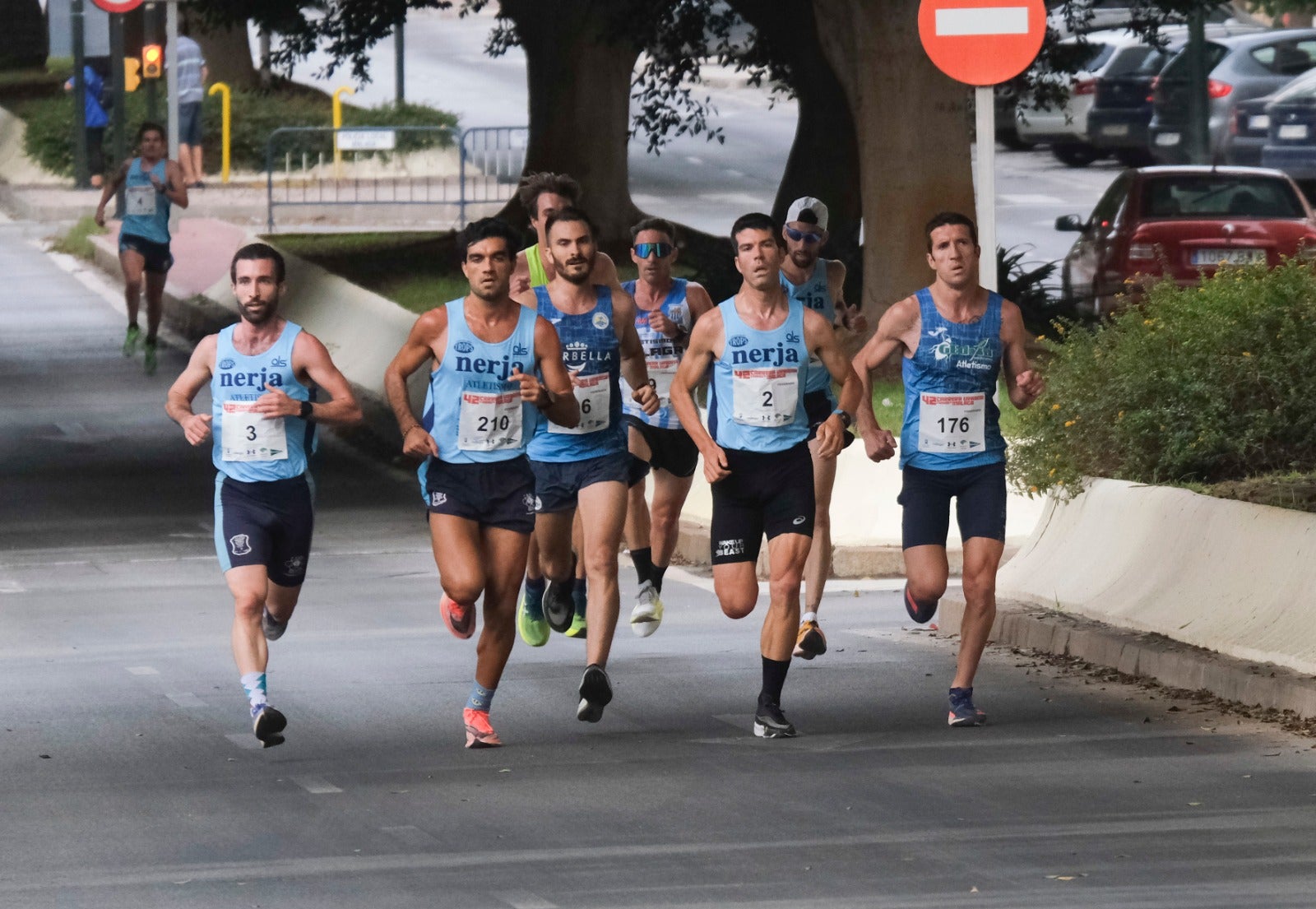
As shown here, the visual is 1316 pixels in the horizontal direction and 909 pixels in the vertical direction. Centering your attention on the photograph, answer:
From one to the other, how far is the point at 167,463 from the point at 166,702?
27.6 feet

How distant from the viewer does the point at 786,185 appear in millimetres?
25859

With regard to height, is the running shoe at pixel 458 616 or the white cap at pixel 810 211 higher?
the white cap at pixel 810 211

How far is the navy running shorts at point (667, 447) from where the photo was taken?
11680 mm

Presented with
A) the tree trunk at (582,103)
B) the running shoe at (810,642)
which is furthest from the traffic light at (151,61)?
the running shoe at (810,642)

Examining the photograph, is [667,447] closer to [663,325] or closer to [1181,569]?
[663,325]

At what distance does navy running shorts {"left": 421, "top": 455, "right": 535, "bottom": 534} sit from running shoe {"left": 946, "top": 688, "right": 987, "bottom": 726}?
1736mm

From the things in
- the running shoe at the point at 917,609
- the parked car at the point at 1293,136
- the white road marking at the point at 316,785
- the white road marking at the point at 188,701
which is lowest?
the white road marking at the point at 188,701

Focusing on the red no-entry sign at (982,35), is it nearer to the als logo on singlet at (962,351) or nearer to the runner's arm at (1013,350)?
the runner's arm at (1013,350)

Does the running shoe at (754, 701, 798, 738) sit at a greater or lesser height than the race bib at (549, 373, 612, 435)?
lesser

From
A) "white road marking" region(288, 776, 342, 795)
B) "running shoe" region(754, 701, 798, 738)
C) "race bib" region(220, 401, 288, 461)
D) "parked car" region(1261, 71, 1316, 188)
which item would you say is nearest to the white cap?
"running shoe" region(754, 701, 798, 738)

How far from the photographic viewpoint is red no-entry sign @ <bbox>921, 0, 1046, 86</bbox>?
1320 cm

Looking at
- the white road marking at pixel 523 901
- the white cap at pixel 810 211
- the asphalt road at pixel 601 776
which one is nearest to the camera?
the white road marking at pixel 523 901

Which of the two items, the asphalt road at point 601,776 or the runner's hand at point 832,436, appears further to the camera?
the runner's hand at point 832,436

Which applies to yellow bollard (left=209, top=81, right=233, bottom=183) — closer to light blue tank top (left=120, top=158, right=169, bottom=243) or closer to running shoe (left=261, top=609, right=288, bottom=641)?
light blue tank top (left=120, top=158, right=169, bottom=243)
